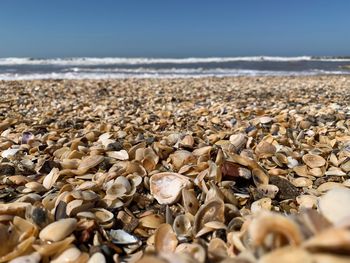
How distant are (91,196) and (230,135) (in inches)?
68.1

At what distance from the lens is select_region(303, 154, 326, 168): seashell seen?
261 centimetres

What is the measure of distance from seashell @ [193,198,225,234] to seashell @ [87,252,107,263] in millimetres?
478

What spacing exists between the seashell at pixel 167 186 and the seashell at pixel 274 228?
3.48 feet

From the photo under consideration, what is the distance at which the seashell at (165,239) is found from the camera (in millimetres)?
1639

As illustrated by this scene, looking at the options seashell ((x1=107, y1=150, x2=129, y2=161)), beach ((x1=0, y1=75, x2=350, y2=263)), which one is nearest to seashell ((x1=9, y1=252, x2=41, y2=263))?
beach ((x1=0, y1=75, x2=350, y2=263))

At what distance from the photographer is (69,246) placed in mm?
1545

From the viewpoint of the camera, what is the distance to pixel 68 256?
149 centimetres

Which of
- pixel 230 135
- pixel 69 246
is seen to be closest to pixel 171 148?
pixel 230 135

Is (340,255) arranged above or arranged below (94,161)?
above

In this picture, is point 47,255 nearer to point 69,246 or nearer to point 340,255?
point 69,246

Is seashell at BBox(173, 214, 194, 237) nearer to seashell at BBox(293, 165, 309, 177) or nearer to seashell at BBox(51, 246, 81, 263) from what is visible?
seashell at BBox(51, 246, 81, 263)

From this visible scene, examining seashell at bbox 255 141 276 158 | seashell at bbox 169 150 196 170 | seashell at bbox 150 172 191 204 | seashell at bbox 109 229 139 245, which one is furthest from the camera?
seashell at bbox 255 141 276 158

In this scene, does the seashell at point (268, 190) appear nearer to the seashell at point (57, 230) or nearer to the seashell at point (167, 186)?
the seashell at point (167, 186)

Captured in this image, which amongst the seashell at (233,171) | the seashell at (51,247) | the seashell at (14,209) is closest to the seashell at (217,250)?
the seashell at (51,247)
